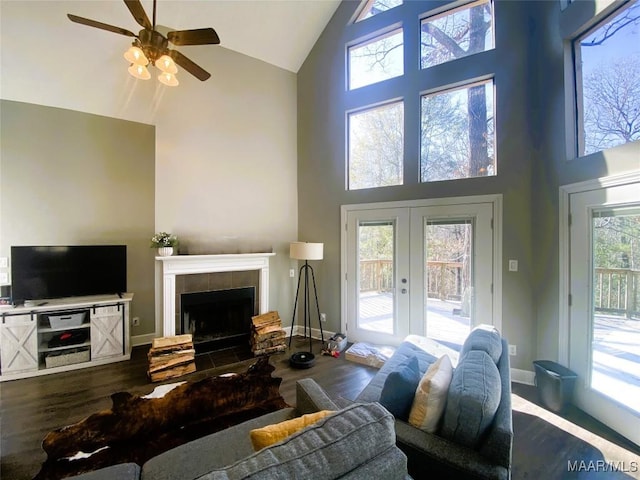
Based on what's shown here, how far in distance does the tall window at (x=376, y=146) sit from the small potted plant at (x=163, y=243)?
2.72 meters

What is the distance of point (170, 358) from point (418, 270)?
3.33 m

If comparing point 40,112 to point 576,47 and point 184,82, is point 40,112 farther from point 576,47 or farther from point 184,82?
point 576,47

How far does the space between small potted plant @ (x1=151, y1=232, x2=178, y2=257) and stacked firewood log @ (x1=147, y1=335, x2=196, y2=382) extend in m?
A: 1.07

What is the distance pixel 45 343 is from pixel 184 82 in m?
3.82

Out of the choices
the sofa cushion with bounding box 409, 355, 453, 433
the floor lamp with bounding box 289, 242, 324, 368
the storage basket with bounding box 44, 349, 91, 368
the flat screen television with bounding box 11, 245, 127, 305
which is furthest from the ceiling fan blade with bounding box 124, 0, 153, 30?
the storage basket with bounding box 44, 349, 91, 368

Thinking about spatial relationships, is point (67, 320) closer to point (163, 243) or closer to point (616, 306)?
point (163, 243)

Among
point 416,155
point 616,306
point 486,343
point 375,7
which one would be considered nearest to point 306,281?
point 416,155

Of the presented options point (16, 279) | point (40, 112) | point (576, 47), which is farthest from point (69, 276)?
point (576, 47)

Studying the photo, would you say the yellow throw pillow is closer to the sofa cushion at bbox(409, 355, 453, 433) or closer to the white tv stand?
the sofa cushion at bbox(409, 355, 453, 433)

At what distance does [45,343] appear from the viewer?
129 inches

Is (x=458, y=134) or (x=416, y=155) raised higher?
(x=458, y=134)

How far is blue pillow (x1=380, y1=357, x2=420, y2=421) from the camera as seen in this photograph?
1.46m

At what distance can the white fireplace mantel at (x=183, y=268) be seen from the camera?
3.49 m

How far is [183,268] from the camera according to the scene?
361 cm
